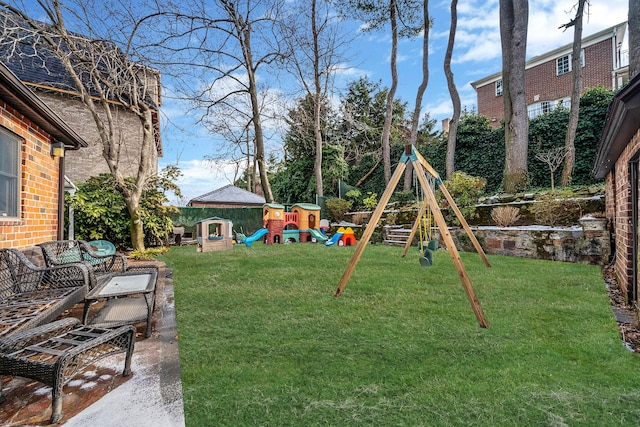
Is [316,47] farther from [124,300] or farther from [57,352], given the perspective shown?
[57,352]

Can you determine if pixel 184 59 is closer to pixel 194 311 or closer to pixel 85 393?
pixel 194 311

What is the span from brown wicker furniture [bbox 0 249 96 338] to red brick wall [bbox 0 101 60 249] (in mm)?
984

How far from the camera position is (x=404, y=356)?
2.79m

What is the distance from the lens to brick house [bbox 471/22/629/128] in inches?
→ 728

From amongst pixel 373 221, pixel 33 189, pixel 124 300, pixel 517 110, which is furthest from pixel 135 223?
pixel 517 110

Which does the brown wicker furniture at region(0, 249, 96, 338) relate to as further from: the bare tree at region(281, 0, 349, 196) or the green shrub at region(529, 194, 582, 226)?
the bare tree at region(281, 0, 349, 196)

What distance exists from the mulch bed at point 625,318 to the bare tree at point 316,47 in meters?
13.7

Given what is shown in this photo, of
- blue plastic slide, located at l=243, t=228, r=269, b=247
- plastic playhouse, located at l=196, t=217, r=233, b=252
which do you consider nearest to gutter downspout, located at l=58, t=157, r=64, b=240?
plastic playhouse, located at l=196, t=217, r=233, b=252

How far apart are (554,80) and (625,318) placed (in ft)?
74.7

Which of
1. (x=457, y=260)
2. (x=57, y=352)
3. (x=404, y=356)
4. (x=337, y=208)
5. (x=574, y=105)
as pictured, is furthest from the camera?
(x=337, y=208)

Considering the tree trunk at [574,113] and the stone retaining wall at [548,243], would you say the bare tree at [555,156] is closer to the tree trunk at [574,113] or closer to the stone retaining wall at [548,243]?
the tree trunk at [574,113]

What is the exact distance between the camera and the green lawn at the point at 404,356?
2025mm

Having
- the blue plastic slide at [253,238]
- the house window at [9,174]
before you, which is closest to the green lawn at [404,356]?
the house window at [9,174]

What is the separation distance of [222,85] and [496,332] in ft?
50.1
